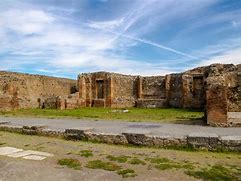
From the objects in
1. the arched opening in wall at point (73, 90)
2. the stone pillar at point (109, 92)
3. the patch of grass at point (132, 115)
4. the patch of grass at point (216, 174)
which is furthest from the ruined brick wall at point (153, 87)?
the patch of grass at point (216, 174)

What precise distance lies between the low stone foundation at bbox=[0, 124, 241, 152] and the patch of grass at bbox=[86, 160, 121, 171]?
209 cm

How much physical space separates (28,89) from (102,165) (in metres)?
29.1

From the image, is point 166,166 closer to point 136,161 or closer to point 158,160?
point 158,160

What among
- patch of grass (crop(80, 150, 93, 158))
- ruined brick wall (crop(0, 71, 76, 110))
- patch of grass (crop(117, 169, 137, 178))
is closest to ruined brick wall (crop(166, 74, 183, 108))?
ruined brick wall (crop(0, 71, 76, 110))

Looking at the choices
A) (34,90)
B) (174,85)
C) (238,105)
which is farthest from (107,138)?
(34,90)

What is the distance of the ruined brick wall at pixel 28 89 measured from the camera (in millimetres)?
26406

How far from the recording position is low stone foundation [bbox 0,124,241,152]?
7594 mm

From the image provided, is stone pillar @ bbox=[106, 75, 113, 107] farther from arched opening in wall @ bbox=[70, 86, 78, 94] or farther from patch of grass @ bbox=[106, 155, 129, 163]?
patch of grass @ bbox=[106, 155, 129, 163]

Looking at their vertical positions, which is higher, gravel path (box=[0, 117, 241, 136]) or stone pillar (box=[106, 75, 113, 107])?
stone pillar (box=[106, 75, 113, 107])

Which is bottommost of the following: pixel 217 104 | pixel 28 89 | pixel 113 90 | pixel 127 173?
pixel 127 173

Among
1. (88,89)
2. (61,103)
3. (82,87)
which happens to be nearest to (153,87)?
(88,89)

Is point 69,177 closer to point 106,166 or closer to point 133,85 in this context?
point 106,166

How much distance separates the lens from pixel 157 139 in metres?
8.32

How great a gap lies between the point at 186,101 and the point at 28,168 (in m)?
24.0
